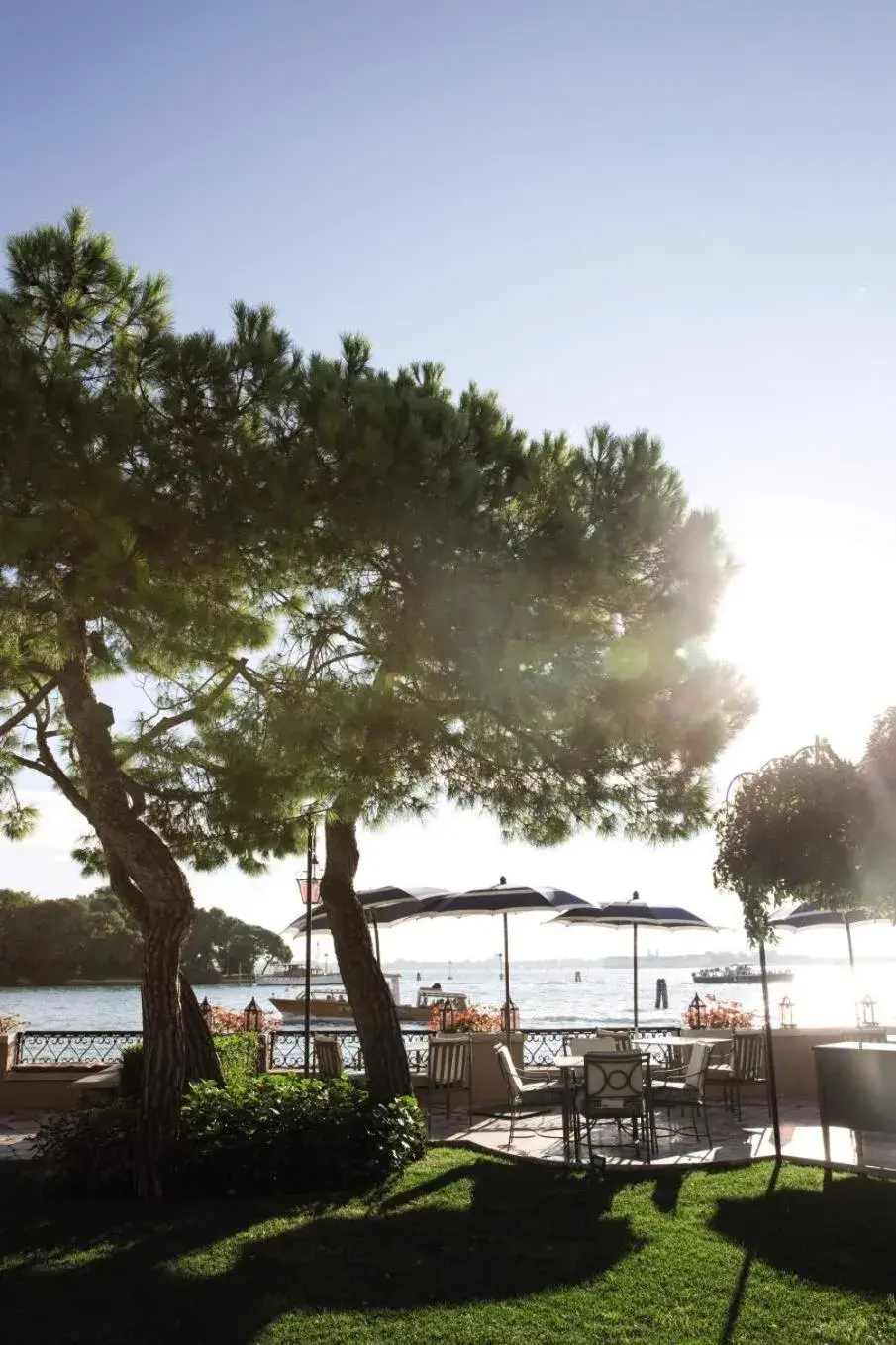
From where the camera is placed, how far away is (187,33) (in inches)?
259

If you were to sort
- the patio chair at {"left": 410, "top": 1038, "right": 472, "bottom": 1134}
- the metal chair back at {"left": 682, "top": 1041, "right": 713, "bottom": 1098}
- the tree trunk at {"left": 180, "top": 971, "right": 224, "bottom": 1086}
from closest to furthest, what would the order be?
the tree trunk at {"left": 180, "top": 971, "right": 224, "bottom": 1086}
the metal chair back at {"left": 682, "top": 1041, "right": 713, "bottom": 1098}
the patio chair at {"left": 410, "top": 1038, "right": 472, "bottom": 1134}

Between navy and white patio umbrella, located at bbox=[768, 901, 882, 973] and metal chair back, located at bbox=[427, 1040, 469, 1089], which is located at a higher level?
navy and white patio umbrella, located at bbox=[768, 901, 882, 973]

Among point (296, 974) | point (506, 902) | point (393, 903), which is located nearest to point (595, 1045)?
point (506, 902)

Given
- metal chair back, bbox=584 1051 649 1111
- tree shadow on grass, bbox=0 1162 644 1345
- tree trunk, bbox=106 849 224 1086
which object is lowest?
tree shadow on grass, bbox=0 1162 644 1345

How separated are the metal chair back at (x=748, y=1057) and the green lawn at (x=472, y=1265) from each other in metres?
3.13

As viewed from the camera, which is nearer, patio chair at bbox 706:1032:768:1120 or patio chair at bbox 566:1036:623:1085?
patio chair at bbox 566:1036:623:1085

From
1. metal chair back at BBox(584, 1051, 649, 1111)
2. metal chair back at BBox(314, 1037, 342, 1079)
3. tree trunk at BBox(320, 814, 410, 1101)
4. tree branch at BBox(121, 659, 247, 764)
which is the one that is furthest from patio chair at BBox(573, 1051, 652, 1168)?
tree branch at BBox(121, 659, 247, 764)

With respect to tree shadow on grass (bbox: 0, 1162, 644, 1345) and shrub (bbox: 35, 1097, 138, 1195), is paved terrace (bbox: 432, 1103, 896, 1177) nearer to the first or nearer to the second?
tree shadow on grass (bbox: 0, 1162, 644, 1345)

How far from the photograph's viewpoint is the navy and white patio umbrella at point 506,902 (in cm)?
1270

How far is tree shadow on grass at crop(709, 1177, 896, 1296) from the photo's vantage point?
4.82 m

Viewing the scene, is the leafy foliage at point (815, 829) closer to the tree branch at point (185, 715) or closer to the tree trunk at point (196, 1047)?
the tree branch at point (185, 715)

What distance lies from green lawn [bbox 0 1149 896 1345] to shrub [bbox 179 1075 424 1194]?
1.06ft

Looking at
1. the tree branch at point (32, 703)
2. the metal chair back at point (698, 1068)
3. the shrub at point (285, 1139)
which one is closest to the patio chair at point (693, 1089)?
the metal chair back at point (698, 1068)

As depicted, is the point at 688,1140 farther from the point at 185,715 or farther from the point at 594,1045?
the point at 185,715
